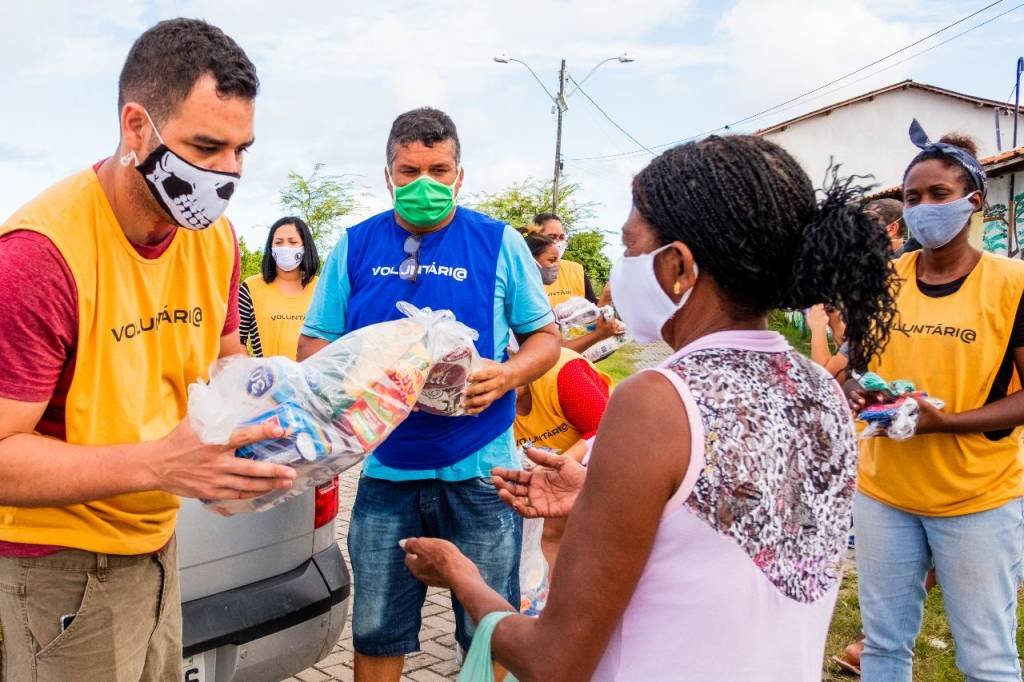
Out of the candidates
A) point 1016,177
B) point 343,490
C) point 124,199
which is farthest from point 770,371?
point 1016,177

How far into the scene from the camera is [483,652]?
1830 mm

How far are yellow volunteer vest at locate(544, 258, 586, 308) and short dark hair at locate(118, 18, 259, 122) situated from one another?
19.2ft

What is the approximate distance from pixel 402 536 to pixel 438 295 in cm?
90

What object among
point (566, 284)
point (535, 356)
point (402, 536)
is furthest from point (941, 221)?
point (566, 284)

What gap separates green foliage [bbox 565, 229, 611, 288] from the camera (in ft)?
106

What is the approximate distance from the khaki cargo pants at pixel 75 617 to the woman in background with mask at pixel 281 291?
4455mm

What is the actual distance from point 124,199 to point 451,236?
142cm

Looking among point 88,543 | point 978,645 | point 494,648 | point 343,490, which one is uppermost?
point 88,543

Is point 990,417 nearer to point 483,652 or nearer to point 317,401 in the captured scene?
point 483,652

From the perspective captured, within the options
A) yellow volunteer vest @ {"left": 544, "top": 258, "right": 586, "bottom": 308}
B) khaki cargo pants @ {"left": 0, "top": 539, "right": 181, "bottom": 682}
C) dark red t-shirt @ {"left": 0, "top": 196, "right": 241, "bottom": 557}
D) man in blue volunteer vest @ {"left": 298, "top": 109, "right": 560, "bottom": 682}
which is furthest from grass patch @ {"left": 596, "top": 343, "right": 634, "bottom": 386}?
dark red t-shirt @ {"left": 0, "top": 196, "right": 241, "bottom": 557}

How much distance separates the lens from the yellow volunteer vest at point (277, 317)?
6.92 m

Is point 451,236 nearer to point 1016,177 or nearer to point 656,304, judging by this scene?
point 656,304

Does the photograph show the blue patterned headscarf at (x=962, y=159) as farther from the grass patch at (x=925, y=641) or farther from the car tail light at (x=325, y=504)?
the car tail light at (x=325, y=504)

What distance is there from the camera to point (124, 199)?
86.8 inches
